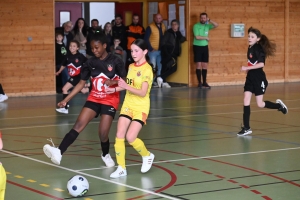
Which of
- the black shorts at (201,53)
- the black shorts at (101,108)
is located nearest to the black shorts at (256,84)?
the black shorts at (101,108)

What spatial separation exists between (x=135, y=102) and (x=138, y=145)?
0.51 m

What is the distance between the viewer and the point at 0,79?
1791 cm

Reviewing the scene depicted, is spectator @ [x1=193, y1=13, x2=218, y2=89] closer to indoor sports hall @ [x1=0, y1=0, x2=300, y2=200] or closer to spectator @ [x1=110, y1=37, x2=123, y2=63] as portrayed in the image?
indoor sports hall @ [x1=0, y1=0, x2=300, y2=200]

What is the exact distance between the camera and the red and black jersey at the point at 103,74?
8.37m

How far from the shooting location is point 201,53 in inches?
798

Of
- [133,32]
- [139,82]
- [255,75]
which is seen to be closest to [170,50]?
[133,32]

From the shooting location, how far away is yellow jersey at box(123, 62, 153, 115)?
7961 millimetres

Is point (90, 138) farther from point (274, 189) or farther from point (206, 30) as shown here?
point (206, 30)

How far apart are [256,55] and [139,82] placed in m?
3.72

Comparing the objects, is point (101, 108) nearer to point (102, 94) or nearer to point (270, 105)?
point (102, 94)

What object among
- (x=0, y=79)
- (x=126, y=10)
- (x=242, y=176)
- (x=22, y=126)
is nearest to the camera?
(x=242, y=176)

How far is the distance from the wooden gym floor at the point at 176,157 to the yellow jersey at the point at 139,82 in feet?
2.64

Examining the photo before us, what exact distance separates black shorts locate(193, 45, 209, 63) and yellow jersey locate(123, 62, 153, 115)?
12.3 metres

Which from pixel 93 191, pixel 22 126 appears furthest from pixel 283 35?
pixel 93 191
